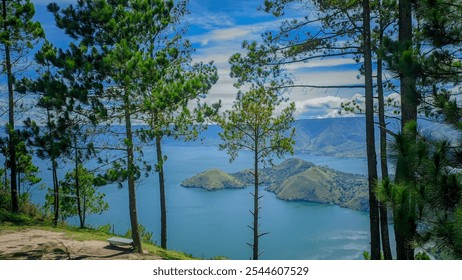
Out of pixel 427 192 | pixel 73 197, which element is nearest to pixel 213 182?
pixel 73 197

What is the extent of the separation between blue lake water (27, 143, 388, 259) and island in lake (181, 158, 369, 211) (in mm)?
1904

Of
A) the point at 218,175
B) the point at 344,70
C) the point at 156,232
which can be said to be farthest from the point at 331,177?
the point at 344,70

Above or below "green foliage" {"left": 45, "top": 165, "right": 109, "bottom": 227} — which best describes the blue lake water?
below

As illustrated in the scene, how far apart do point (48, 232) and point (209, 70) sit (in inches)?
159

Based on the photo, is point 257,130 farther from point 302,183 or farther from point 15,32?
point 302,183

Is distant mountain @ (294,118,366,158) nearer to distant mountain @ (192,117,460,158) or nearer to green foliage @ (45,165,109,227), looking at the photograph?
distant mountain @ (192,117,460,158)

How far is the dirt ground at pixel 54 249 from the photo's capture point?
4629mm

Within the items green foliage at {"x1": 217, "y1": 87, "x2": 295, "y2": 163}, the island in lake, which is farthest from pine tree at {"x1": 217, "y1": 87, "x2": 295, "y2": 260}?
the island in lake

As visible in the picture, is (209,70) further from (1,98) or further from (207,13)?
(1,98)

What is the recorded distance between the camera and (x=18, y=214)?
7488 mm

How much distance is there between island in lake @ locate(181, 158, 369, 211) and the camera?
53.6 m

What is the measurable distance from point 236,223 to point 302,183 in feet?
79.2

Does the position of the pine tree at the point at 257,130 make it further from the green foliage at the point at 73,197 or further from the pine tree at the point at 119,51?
the green foliage at the point at 73,197

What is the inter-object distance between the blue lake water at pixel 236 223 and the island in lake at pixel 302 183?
6.25ft
